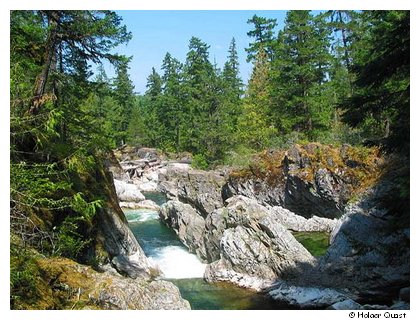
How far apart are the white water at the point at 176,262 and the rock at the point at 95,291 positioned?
9393 mm

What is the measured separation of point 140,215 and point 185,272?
11332 millimetres

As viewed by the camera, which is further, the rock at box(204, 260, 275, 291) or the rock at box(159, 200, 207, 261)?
the rock at box(159, 200, 207, 261)

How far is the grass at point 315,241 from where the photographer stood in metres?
19.1

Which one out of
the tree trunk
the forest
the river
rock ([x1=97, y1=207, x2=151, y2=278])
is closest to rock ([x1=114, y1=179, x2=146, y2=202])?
the river

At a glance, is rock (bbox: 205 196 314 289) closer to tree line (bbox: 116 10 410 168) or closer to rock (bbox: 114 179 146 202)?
tree line (bbox: 116 10 410 168)

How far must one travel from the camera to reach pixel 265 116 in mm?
35469

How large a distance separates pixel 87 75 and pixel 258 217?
30.1 feet

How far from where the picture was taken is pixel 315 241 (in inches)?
803

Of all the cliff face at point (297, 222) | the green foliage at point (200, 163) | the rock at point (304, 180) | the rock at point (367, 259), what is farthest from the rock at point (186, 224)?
the green foliage at point (200, 163)

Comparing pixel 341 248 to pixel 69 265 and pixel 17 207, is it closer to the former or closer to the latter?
pixel 69 265

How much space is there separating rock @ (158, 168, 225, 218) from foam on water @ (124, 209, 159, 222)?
2328mm

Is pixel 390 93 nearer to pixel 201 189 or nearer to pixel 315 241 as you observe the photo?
pixel 315 241

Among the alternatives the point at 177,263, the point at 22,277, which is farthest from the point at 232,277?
the point at 22,277

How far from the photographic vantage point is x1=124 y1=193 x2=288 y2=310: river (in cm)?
1400
